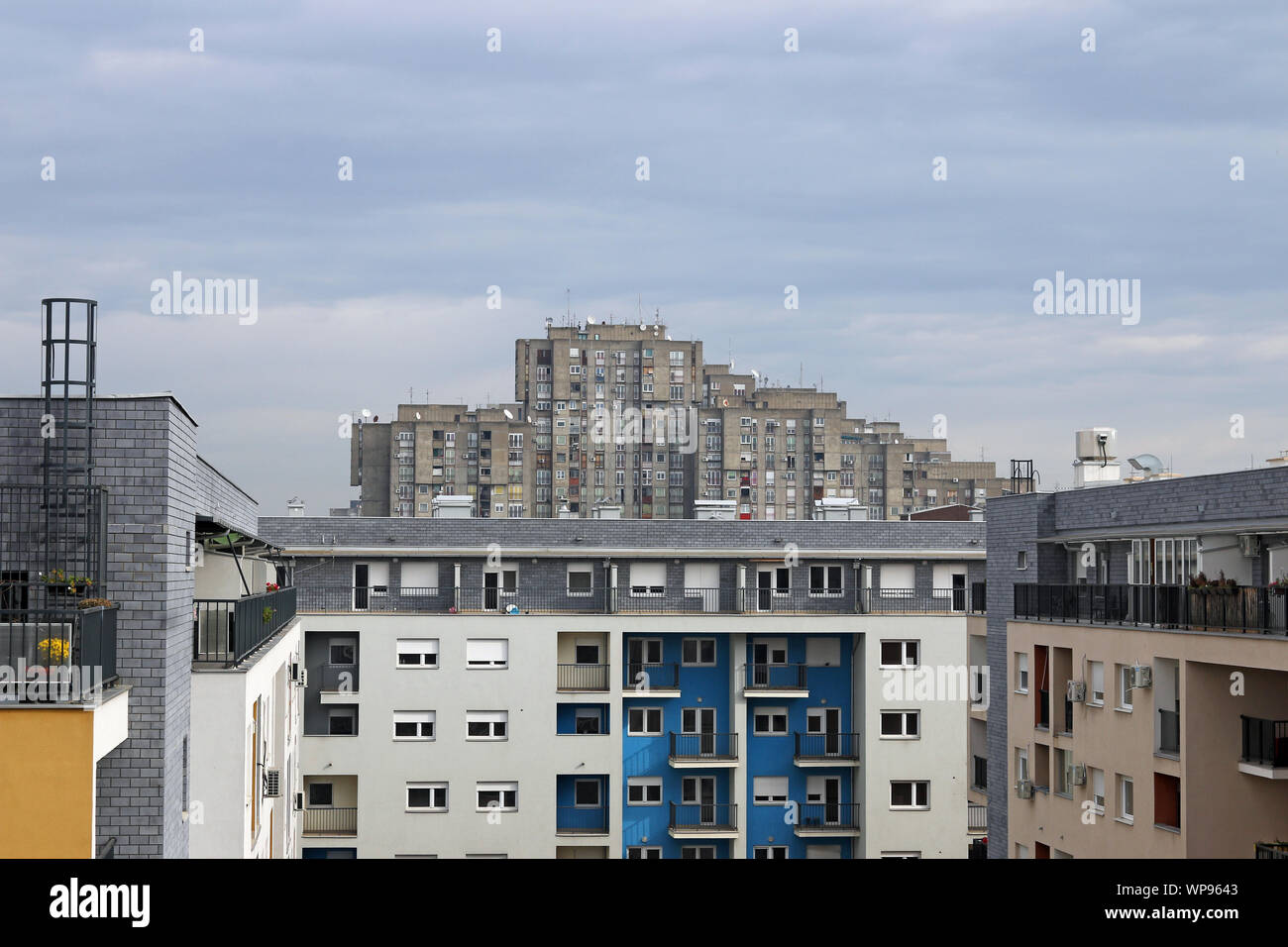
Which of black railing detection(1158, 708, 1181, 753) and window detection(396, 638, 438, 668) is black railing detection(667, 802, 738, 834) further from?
black railing detection(1158, 708, 1181, 753)

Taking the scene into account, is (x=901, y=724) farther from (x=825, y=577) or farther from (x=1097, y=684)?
(x=1097, y=684)

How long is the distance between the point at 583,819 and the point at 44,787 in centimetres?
3616

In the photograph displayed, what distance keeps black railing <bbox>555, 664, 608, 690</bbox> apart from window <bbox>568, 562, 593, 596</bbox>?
10.5 feet

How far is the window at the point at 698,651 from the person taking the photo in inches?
1844

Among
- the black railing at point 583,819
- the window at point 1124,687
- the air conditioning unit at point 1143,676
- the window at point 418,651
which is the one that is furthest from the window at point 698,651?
the air conditioning unit at point 1143,676

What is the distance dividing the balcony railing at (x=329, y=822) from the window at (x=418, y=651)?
5.31 meters

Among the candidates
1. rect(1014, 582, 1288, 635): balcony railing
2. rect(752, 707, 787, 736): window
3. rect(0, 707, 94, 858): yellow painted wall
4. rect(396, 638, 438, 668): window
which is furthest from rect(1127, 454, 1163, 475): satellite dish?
rect(0, 707, 94, 858): yellow painted wall

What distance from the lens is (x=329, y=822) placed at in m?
43.4

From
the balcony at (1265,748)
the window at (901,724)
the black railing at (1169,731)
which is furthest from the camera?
the window at (901,724)

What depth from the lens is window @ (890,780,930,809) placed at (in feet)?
151

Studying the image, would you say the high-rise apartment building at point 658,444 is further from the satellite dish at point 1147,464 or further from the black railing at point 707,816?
the satellite dish at point 1147,464

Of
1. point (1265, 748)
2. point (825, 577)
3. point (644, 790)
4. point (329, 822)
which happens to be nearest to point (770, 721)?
point (644, 790)

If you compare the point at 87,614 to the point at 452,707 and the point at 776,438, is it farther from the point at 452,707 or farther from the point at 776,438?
the point at 776,438
